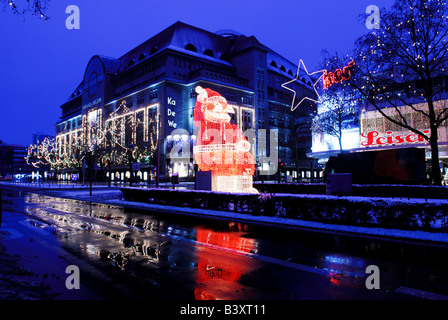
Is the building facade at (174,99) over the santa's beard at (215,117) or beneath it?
over

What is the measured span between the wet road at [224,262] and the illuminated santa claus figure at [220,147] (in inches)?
351

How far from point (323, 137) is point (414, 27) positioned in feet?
90.1

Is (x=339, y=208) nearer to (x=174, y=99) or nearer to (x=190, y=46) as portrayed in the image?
(x=174, y=99)

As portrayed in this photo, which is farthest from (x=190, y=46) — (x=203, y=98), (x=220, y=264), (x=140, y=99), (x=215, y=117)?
(x=220, y=264)

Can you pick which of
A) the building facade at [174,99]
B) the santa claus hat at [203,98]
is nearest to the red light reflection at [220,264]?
the santa claus hat at [203,98]

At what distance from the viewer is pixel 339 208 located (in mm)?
11383

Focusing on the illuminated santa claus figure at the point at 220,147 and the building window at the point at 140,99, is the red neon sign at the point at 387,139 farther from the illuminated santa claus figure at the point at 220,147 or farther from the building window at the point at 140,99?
the building window at the point at 140,99

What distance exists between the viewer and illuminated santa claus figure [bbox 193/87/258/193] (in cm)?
1975

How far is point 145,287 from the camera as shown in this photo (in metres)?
5.26

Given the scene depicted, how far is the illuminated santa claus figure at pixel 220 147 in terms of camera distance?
1975cm

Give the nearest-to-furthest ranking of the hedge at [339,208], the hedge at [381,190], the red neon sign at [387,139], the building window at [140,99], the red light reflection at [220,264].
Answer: the red light reflection at [220,264]
the hedge at [339,208]
the hedge at [381,190]
the red neon sign at [387,139]
the building window at [140,99]

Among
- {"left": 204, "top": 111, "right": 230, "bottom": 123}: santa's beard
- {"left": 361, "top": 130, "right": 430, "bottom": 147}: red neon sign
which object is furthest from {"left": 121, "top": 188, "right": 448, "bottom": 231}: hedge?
{"left": 361, "top": 130, "right": 430, "bottom": 147}: red neon sign

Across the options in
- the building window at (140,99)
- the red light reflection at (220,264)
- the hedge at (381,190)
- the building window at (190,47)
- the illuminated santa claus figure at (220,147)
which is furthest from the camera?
the building window at (190,47)

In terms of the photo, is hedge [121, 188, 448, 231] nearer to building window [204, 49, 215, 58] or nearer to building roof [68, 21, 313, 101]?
building roof [68, 21, 313, 101]
